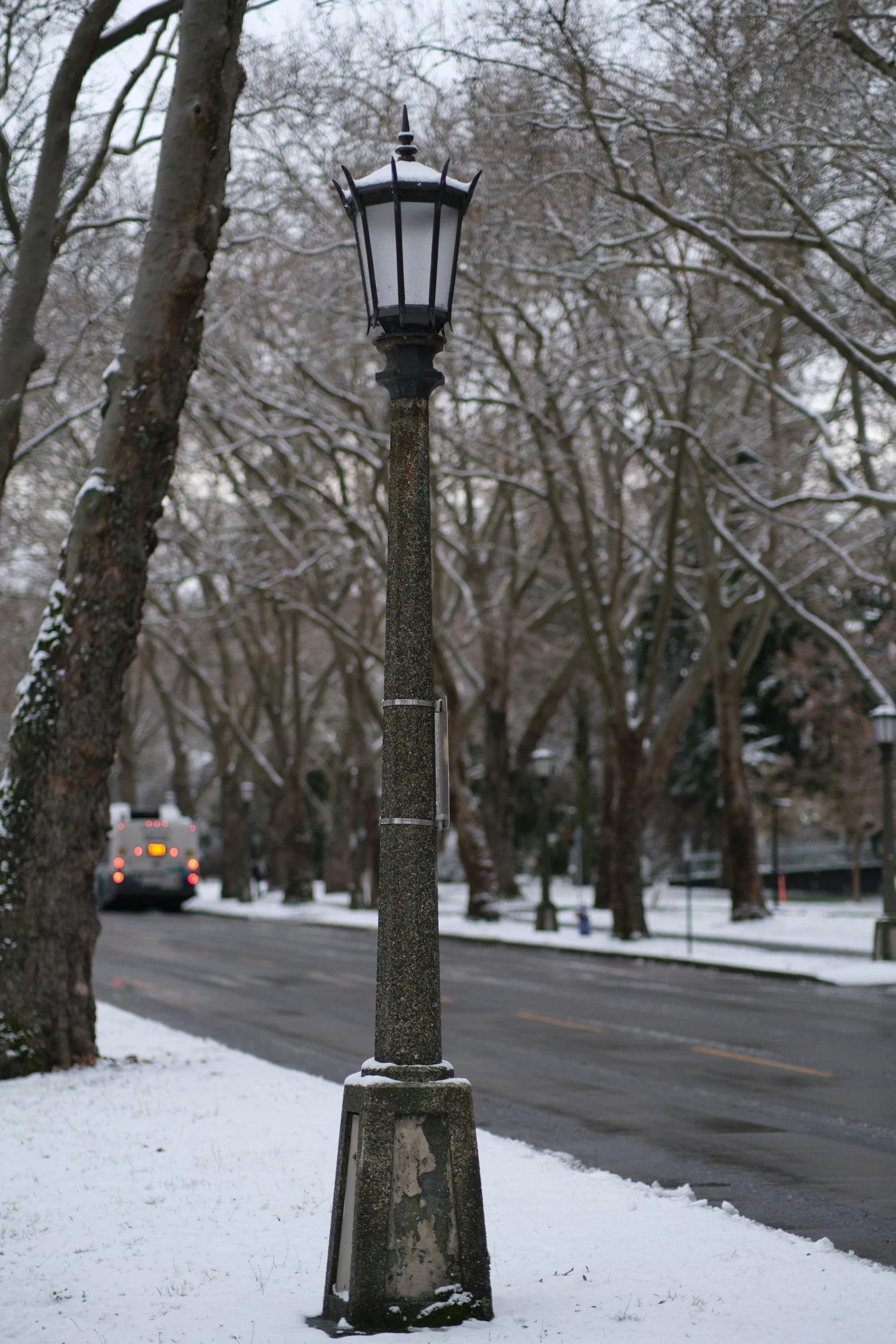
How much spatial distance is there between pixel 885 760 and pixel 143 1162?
1723cm

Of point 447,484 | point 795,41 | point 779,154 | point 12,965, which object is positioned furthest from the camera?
point 447,484

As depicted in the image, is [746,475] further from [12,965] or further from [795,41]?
[12,965]

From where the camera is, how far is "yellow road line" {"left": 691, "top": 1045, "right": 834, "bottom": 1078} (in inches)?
498

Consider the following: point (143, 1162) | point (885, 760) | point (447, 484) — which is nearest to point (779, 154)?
point (885, 760)

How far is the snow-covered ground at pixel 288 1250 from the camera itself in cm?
545

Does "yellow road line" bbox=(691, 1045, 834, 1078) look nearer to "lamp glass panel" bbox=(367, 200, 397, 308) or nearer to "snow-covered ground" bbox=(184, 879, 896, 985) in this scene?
"snow-covered ground" bbox=(184, 879, 896, 985)

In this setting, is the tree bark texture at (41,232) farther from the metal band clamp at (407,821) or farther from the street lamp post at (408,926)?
the metal band clamp at (407,821)

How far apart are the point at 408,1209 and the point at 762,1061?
8.54 metres

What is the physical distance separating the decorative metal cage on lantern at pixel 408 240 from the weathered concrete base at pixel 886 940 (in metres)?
19.5

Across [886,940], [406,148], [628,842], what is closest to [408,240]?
[406,148]

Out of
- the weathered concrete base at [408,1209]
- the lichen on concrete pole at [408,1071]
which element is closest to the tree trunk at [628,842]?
the lichen on concrete pole at [408,1071]

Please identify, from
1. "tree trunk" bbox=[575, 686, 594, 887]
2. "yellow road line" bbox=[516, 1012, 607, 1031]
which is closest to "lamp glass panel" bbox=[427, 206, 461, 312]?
"yellow road line" bbox=[516, 1012, 607, 1031]

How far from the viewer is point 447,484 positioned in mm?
35688

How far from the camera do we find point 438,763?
5.85 metres
